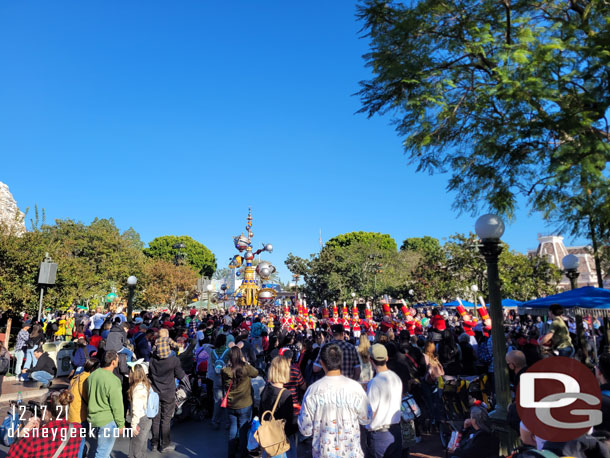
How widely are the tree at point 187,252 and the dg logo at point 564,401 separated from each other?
71.0m

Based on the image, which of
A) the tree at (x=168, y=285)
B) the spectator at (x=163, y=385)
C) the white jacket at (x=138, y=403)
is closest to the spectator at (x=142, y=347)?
the spectator at (x=163, y=385)

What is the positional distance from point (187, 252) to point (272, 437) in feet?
240

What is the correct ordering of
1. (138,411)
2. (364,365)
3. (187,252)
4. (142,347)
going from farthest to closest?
(187,252) < (142,347) < (364,365) < (138,411)

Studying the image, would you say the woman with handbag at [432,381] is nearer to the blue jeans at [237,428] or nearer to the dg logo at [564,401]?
the blue jeans at [237,428]

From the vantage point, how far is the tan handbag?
13.7ft

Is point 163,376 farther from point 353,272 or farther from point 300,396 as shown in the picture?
Result: point 353,272

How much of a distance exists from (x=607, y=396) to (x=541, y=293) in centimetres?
3298

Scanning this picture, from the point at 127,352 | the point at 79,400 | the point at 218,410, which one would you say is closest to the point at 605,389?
the point at 79,400

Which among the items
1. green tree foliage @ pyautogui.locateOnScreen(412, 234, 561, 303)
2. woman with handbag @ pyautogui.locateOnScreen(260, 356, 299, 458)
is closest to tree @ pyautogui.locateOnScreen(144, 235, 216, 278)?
green tree foliage @ pyautogui.locateOnScreen(412, 234, 561, 303)

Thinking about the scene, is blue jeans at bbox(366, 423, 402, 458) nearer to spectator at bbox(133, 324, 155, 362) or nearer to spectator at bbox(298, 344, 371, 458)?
spectator at bbox(298, 344, 371, 458)

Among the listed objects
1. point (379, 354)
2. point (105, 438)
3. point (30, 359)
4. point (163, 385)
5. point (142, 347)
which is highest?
point (379, 354)

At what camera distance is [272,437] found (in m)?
4.21

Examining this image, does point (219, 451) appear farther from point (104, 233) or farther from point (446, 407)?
point (104, 233)

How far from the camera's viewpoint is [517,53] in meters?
5.21
